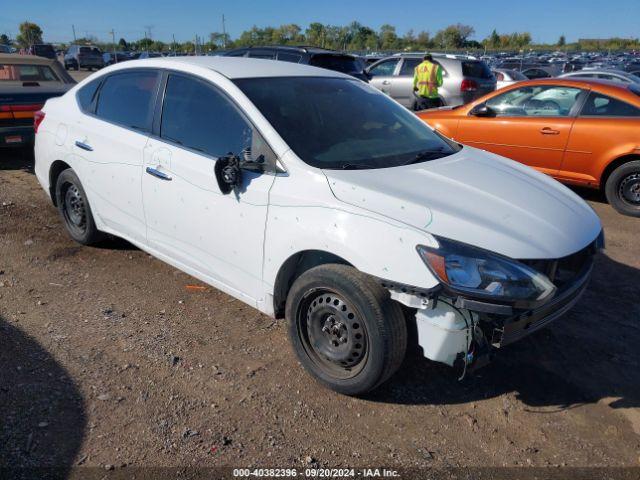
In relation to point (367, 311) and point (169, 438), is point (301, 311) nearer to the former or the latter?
point (367, 311)

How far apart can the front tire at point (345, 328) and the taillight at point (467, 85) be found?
35.4 ft

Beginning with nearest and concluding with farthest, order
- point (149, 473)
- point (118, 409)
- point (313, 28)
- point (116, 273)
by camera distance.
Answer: point (149, 473) < point (118, 409) < point (116, 273) < point (313, 28)

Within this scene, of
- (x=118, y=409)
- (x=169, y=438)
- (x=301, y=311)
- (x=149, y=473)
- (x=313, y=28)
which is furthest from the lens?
(x=313, y=28)

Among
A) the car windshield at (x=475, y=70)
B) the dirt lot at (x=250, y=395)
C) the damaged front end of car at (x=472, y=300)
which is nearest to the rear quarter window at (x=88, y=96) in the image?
the dirt lot at (x=250, y=395)

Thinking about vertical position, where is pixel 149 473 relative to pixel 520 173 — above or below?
below

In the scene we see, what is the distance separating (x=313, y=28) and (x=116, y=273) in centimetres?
8282

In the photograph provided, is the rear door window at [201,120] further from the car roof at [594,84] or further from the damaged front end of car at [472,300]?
the car roof at [594,84]

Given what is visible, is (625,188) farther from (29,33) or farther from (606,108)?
(29,33)

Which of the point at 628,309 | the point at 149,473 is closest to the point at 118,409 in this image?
the point at 149,473

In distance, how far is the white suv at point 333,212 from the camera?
262cm

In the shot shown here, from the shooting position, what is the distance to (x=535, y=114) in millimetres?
6996

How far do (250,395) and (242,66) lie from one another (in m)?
2.25

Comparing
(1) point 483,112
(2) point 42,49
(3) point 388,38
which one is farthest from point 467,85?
(3) point 388,38

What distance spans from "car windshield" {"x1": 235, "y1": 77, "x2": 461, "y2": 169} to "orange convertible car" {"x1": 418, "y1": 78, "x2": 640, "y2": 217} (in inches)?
127
